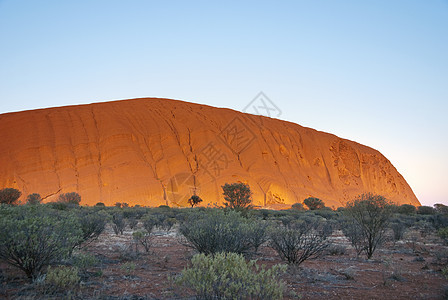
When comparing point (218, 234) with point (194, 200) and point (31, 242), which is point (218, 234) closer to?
point (31, 242)

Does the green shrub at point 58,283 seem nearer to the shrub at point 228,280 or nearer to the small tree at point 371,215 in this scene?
the shrub at point 228,280

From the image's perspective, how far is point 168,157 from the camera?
164 feet

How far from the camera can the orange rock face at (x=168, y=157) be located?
43.8 metres

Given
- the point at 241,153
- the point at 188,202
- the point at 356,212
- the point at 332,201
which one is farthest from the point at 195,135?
the point at 356,212

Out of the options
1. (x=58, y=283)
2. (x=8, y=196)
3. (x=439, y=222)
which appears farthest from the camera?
(x=8, y=196)

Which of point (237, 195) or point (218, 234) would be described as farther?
point (237, 195)

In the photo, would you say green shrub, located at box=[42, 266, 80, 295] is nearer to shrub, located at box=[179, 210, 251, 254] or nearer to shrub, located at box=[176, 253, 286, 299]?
shrub, located at box=[176, 253, 286, 299]

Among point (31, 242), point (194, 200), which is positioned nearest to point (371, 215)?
point (31, 242)

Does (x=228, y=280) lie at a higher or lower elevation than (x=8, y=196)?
higher

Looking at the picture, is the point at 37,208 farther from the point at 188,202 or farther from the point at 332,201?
the point at 332,201

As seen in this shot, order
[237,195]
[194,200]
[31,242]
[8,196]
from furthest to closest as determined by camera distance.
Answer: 1. [194,200]
2. [8,196]
3. [237,195]
4. [31,242]

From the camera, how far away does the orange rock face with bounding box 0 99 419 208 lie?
144ft

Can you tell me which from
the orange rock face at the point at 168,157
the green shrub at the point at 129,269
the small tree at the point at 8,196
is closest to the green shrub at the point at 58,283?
the green shrub at the point at 129,269

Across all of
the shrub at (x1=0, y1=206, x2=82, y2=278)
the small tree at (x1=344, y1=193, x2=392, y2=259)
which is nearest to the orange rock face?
the small tree at (x1=344, y1=193, x2=392, y2=259)
